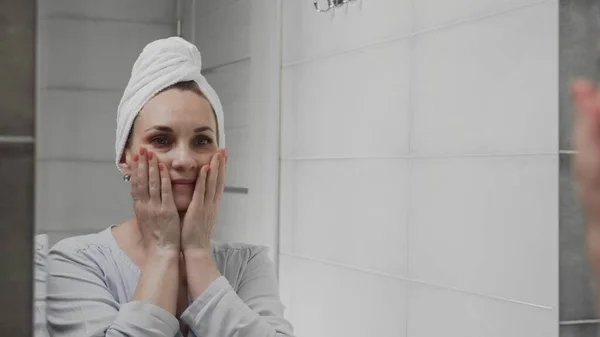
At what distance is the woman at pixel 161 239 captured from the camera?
775 mm

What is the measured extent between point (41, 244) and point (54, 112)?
130mm

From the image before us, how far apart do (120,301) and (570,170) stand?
55cm

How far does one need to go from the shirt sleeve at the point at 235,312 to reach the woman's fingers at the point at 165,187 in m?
0.10

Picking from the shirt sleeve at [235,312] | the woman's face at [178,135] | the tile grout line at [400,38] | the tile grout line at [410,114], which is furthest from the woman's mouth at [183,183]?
the tile grout line at [410,114]

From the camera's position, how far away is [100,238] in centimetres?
79

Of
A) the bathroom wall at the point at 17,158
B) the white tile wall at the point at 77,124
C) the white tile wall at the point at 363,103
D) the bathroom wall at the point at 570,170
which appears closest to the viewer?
the bathroom wall at the point at 17,158

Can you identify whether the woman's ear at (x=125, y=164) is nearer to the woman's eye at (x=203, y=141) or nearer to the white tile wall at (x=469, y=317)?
Answer: the woman's eye at (x=203, y=141)

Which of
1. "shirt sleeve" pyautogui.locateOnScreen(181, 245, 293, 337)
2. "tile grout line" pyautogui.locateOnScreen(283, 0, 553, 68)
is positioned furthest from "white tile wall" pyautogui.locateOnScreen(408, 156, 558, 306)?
"shirt sleeve" pyautogui.locateOnScreen(181, 245, 293, 337)

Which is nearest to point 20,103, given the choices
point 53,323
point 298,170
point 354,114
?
point 53,323

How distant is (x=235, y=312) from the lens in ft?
2.64

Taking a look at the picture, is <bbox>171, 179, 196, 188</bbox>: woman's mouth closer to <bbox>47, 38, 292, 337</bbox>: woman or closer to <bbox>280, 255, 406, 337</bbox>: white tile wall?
<bbox>47, 38, 292, 337</bbox>: woman

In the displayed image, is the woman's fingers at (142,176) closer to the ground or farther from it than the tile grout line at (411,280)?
farther from it

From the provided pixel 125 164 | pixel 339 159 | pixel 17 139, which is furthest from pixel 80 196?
pixel 339 159

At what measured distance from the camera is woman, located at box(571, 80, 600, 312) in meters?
0.94
